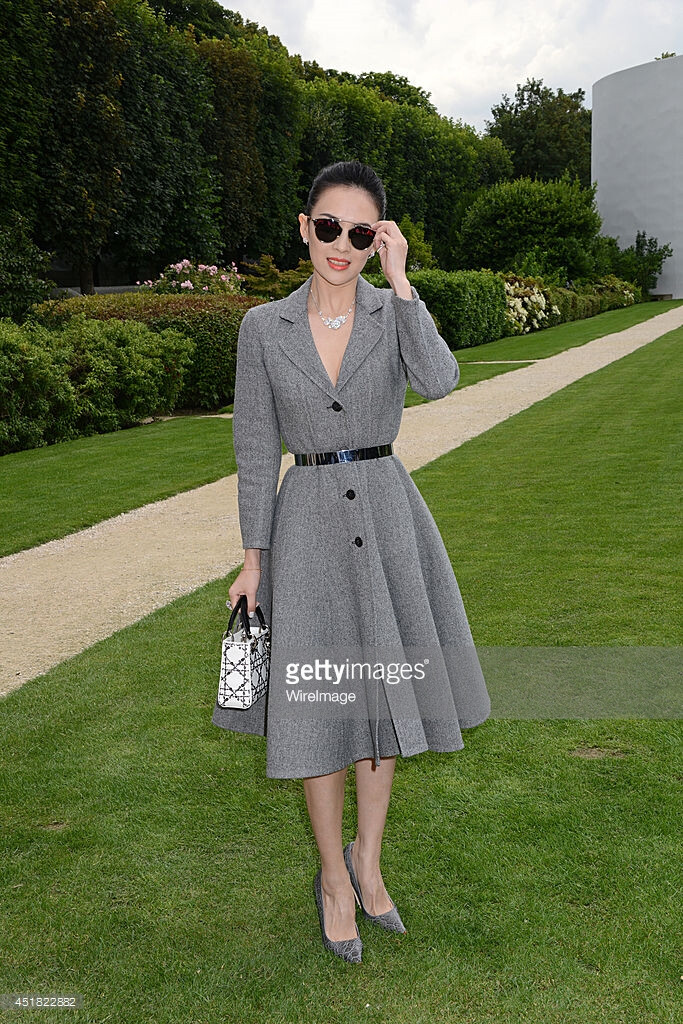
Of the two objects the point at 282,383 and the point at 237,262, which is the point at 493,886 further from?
the point at 237,262

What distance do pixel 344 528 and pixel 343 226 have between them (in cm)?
70

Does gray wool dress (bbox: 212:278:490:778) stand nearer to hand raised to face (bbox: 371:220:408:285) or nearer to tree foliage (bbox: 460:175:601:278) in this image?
hand raised to face (bbox: 371:220:408:285)

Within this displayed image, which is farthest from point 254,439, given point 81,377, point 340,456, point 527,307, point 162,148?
point 162,148

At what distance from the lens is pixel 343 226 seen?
7.82ft

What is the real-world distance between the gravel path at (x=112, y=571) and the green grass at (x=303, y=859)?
315 millimetres

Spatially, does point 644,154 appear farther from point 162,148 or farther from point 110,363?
point 110,363

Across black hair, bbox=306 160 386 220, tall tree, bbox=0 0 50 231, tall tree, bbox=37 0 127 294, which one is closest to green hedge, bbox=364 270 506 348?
tall tree, bbox=37 0 127 294

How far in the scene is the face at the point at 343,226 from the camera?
2387 mm

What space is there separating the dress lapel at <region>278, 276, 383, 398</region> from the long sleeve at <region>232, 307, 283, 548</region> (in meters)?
0.09

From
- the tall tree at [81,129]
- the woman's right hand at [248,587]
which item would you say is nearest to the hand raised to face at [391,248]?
the woman's right hand at [248,587]

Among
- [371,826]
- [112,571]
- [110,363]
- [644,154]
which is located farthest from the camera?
[644,154]

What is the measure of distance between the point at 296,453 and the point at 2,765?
198 cm

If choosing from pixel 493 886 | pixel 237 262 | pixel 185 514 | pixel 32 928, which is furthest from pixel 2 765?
pixel 237 262

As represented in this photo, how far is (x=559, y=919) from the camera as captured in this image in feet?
8.56
